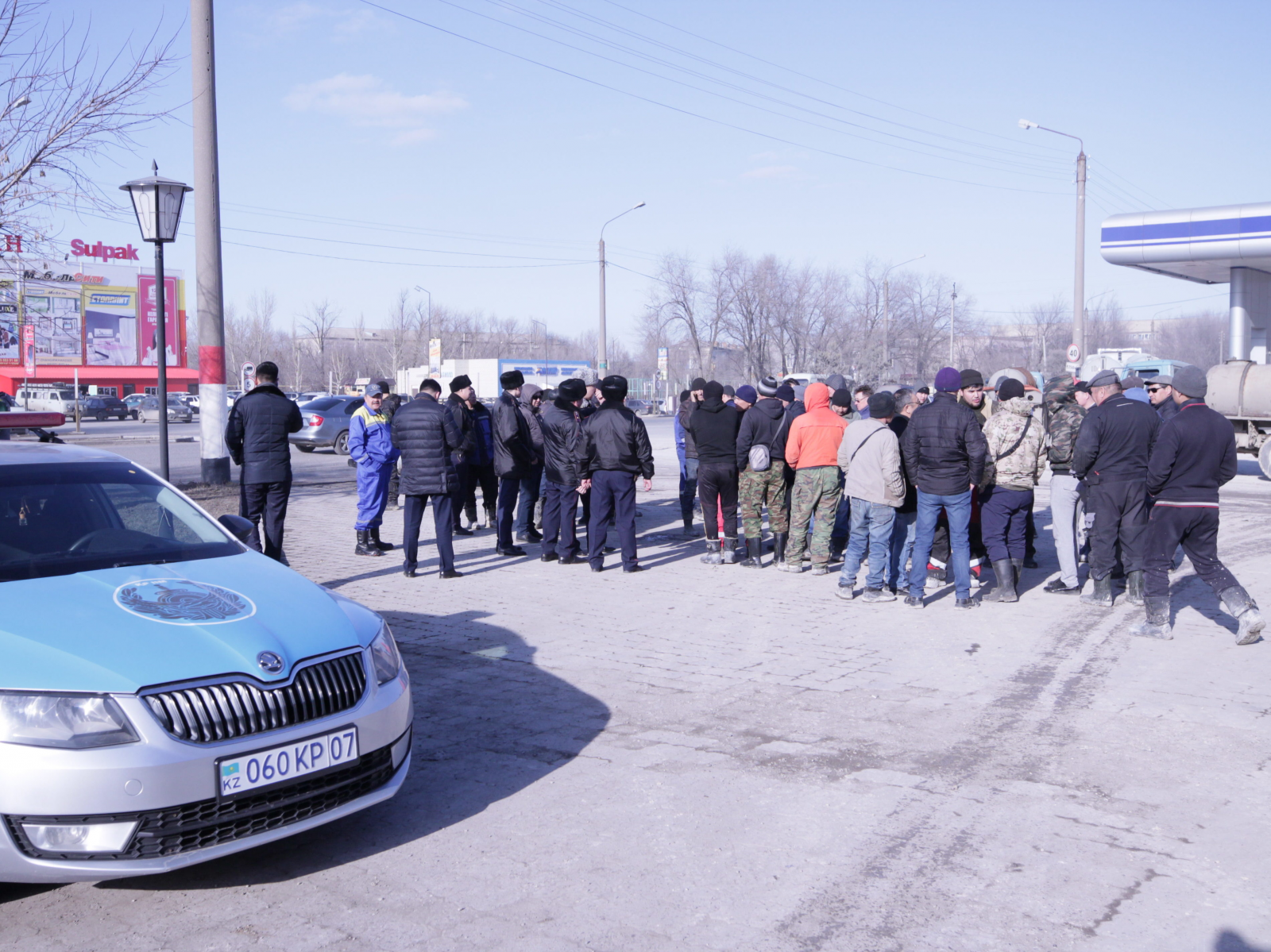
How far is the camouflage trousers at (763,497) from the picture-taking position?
11.0m

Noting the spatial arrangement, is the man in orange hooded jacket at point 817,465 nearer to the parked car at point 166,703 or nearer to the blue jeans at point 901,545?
the blue jeans at point 901,545

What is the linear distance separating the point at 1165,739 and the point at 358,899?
4.20 metres

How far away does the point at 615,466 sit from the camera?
1061cm

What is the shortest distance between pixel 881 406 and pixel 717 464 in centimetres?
226

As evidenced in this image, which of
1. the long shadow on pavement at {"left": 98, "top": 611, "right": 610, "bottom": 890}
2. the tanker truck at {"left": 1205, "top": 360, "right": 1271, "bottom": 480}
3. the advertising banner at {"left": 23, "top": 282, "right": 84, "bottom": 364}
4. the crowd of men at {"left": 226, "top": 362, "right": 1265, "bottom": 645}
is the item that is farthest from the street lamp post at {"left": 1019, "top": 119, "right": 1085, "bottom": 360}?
the advertising banner at {"left": 23, "top": 282, "right": 84, "bottom": 364}

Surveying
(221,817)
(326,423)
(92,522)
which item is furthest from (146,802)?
(326,423)

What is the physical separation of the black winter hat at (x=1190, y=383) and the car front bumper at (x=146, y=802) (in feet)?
21.7

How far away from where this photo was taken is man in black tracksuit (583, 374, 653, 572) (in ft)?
34.7

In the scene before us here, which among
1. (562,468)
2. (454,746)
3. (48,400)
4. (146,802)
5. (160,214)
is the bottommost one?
(454,746)

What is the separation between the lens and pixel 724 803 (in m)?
4.71

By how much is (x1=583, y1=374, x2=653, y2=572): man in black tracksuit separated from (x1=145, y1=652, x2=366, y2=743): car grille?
21.4ft

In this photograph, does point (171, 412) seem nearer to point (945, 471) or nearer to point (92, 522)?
point (945, 471)

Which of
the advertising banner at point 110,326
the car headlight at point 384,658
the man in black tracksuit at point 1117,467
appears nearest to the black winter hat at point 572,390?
the man in black tracksuit at point 1117,467

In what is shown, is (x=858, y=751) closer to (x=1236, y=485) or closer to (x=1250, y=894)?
(x=1250, y=894)
